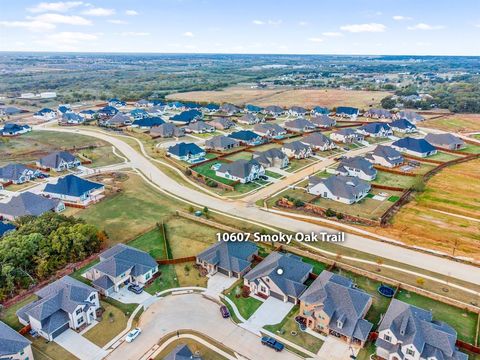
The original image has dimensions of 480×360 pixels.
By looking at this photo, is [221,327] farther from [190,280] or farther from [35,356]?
[35,356]

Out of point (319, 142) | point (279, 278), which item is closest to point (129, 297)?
point (279, 278)

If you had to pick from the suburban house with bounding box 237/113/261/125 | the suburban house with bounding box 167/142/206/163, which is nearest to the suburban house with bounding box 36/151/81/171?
the suburban house with bounding box 167/142/206/163

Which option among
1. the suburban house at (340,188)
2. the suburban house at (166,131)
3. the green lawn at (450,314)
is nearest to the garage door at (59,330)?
the green lawn at (450,314)

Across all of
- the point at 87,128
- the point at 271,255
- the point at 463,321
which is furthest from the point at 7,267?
the point at 87,128

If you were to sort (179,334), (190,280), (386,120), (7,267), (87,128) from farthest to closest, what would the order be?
(386,120) → (87,128) → (190,280) → (7,267) → (179,334)

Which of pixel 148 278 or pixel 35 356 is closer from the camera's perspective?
pixel 35 356

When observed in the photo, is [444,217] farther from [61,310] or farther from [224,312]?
[61,310]

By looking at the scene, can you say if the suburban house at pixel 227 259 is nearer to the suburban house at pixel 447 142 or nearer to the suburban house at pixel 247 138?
the suburban house at pixel 247 138
